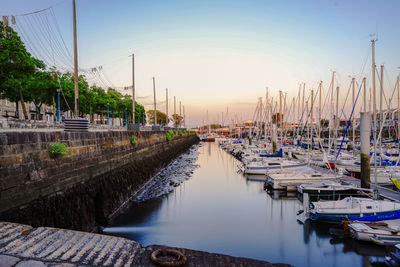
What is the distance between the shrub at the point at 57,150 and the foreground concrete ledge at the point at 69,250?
4656mm

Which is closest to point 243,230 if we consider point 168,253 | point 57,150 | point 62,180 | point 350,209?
point 350,209

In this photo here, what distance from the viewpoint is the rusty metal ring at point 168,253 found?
229 inches

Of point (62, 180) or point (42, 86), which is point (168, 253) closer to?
point (62, 180)

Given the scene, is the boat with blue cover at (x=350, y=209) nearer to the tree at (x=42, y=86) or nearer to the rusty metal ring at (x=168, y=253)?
the rusty metal ring at (x=168, y=253)

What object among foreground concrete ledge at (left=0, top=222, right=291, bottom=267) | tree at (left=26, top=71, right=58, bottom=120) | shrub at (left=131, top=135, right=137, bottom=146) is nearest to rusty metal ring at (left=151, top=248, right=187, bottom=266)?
foreground concrete ledge at (left=0, top=222, right=291, bottom=267)

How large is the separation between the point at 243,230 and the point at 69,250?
11.2m

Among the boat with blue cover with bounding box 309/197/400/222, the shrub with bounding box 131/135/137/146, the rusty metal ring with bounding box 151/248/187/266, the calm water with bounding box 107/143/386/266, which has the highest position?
the shrub with bounding box 131/135/137/146

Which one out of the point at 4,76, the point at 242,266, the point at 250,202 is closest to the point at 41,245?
the point at 242,266

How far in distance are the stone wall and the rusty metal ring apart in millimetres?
5193

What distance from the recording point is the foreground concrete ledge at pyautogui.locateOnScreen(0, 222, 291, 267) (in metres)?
5.20

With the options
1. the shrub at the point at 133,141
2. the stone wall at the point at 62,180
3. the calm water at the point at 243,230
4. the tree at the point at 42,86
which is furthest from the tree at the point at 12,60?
the calm water at the point at 243,230

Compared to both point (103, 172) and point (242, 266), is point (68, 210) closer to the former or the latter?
point (103, 172)

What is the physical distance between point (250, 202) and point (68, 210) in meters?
14.1

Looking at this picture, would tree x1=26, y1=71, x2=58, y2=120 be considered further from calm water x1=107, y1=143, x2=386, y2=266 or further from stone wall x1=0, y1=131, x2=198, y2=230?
calm water x1=107, y1=143, x2=386, y2=266
